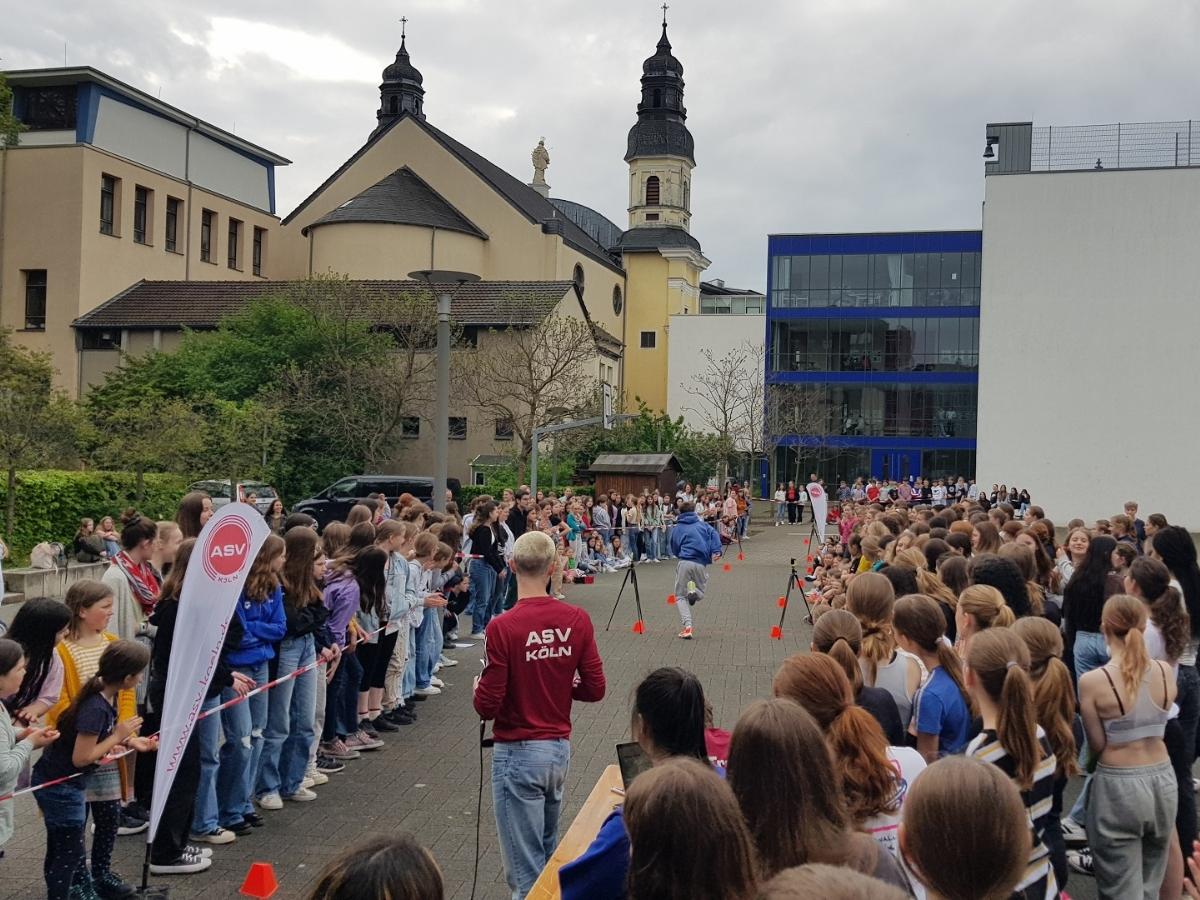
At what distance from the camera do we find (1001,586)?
7398mm

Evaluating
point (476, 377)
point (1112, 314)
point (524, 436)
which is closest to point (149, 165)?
point (476, 377)

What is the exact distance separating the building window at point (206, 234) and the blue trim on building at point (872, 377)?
100ft

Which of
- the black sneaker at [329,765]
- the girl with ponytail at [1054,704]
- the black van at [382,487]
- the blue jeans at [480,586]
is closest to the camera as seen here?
the girl with ponytail at [1054,704]

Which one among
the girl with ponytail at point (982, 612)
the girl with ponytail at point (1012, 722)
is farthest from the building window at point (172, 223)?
the girl with ponytail at point (1012, 722)

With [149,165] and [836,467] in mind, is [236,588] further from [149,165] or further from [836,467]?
[836,467]

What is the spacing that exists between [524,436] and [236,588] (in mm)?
35885

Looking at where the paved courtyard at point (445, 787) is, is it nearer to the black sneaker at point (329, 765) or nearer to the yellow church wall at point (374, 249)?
the black sneaker at point (329, 765)

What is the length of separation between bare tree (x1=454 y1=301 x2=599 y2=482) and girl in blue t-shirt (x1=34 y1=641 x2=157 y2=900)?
3565 centimetres

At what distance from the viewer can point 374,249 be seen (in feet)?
194

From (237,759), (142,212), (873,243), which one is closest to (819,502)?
(237,759)

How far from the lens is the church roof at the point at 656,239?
80.0 metres

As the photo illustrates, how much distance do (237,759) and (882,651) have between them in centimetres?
419

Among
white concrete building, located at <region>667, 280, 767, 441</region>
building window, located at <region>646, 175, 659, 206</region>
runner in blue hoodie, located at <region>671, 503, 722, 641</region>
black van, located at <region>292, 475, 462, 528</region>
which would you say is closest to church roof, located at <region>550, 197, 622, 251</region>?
building window, located at <region>646, 175, 659, 206</region>

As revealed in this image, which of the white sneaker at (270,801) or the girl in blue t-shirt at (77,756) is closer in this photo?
the girl in blue t-shirt at (77,756)
